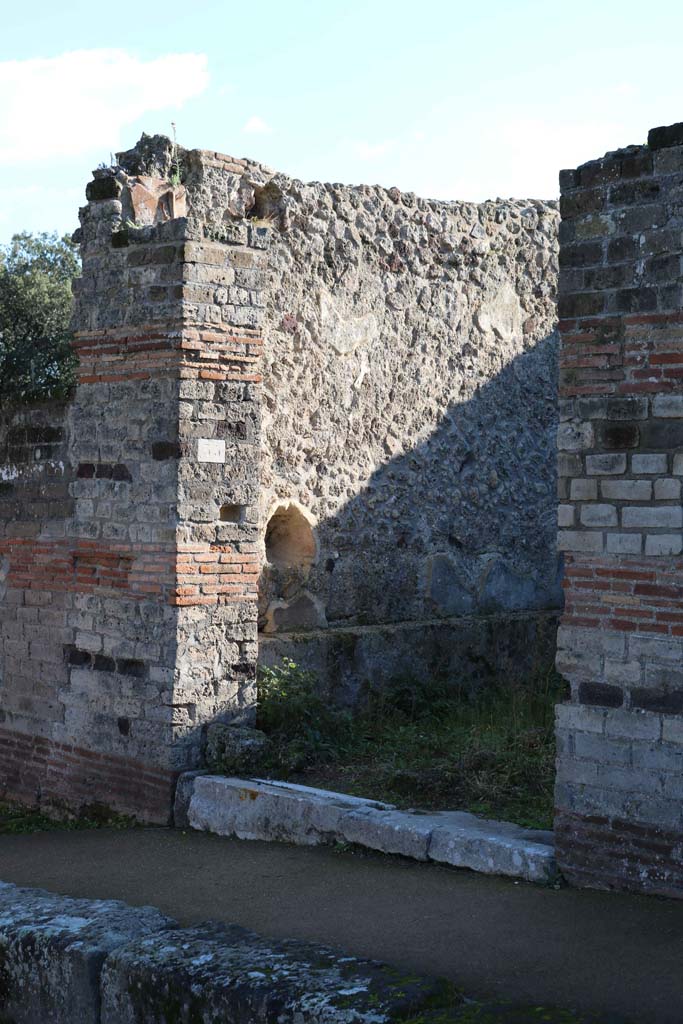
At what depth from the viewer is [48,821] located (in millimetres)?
7695

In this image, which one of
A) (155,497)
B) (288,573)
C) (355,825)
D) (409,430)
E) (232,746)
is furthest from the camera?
(409,430)

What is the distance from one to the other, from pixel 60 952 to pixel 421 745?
139 inches

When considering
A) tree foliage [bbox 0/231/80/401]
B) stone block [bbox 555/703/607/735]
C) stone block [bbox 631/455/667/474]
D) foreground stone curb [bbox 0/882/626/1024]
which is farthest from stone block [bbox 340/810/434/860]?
tree foliage [bbox 0/231/80/401]

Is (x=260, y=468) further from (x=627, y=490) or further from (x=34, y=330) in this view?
(x=34, y=330)

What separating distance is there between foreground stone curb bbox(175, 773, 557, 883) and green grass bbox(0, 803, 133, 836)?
0.58 m

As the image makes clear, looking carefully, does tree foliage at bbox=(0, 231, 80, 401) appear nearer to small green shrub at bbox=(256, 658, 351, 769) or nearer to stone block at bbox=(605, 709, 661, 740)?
small green shrub at bbox=(256, 658, 351, 769)

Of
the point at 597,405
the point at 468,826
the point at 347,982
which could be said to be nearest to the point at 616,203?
the point at 597,405

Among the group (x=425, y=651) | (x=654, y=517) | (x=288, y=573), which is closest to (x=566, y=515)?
(x=654, y=517)

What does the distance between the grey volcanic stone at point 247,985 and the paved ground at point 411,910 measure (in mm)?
507

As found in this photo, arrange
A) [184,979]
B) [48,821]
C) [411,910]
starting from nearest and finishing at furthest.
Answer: [184,979]
[411,910]
[48,821]

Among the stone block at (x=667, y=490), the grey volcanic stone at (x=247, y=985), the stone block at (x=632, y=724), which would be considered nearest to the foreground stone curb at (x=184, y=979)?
the grey volcanic stone at (x=247, y=985)

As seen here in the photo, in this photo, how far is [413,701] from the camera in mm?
8797

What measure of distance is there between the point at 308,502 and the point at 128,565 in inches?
78.4

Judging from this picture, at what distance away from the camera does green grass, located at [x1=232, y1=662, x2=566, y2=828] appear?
6633 millimetres
